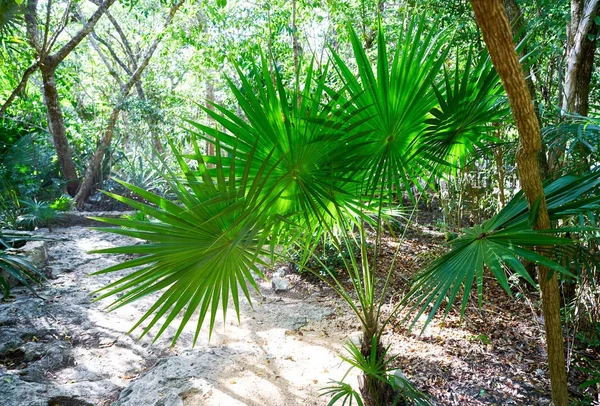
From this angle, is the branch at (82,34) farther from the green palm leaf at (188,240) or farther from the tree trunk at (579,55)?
the tree trunk at (579,55)

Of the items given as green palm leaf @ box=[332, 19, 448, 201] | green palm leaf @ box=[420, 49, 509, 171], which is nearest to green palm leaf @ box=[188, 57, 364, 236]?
green palm leaf @ box=[332, 19, 448, 201]

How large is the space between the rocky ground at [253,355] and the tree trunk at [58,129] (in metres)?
4.58

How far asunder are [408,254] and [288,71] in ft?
11.1

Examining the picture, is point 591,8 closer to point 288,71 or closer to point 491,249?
point 491,249

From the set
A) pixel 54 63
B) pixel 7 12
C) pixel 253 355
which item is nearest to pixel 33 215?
pixel 54 63

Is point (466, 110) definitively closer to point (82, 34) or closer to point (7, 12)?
point (7, 12)

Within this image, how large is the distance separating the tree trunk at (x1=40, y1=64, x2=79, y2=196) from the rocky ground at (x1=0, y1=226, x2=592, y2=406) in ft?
15.0

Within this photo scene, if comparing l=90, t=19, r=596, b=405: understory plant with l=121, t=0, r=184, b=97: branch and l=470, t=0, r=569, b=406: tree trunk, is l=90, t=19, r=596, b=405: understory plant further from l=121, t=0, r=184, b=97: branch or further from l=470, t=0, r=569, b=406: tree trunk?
l=121, t=0, r=184, b=97: branch

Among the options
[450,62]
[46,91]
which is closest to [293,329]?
[450,62]

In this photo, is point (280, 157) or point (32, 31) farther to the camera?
point (32, 31)

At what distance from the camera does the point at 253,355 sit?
143 inches

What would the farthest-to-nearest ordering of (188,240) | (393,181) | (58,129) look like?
1. (58,129)
2. (393,181)
3. (188,240)

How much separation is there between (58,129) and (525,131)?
31.7 feet

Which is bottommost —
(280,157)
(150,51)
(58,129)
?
(280,157)
